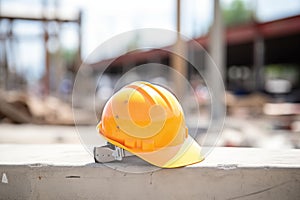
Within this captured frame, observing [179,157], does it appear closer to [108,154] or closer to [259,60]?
[108,154]

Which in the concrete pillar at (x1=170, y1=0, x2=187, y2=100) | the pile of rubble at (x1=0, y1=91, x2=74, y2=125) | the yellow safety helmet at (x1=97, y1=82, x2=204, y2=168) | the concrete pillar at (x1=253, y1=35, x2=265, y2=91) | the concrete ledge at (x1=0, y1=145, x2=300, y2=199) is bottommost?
the concrete ledge at (x1=0, y1=145, x2=300, y2=199)

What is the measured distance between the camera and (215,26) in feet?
36.8

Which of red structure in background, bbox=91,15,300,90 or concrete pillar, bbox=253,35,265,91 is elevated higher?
red structure in background, bbox=91,15,300,90

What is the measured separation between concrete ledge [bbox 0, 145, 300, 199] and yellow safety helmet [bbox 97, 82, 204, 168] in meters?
0.10

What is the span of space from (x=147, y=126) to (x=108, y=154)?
307 millimetres

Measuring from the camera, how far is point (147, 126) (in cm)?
274

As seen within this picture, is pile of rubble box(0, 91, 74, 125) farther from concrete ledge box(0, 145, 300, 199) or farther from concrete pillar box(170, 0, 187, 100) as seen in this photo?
concrete ledge box(0, 145, 300, 199)

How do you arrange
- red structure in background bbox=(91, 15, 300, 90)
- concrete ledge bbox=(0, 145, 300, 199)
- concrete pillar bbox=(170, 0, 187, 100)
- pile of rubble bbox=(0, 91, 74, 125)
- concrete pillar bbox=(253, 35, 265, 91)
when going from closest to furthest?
1. concrete ledge bbox=(0, 145, 300, 199)
2. concrete pillar bbox=(170, 0, 187, 100)
3. pile of rubble bbox=(0, 91, 74, 125)
4. red structure in background bbox=(91, 15, 300, 90)
5. concrete pillar bbox=(253, 35, 265, 91)

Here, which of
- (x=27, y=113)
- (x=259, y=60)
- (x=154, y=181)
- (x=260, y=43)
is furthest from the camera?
(x=259, y=60)

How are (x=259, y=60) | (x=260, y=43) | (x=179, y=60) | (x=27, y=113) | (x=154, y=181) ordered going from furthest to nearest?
(x=259, y=60) → (x=260, y=43) → (x=27, y=113) → (x=179, y=60) → (x=154, y=181)

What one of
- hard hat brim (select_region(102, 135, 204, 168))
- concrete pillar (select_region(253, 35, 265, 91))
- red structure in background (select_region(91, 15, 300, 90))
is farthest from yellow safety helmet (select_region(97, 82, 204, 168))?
concrete pillar (select_region(253, 35, 265, 91))

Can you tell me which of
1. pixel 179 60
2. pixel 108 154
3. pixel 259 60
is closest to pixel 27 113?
pixel 179 60

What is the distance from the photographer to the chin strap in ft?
9.14

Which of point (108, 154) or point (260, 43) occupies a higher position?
point (260, 43)
